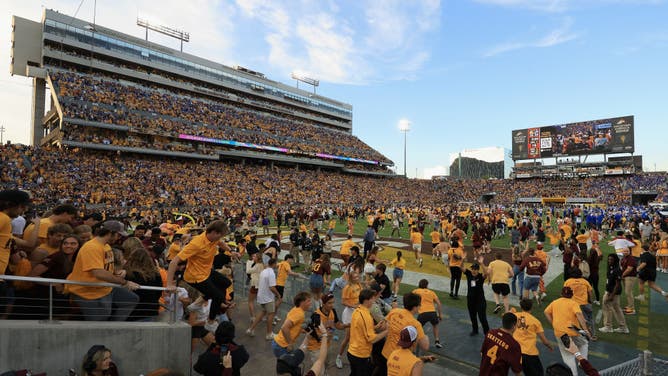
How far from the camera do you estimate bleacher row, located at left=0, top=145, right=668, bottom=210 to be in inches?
1218

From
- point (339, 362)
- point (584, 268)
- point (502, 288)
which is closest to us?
point (339, 362)

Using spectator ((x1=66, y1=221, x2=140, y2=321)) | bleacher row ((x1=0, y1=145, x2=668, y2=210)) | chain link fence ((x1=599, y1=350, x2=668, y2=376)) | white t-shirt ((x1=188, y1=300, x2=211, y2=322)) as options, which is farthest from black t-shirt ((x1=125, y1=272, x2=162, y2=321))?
bleacher row ((x1=0, y1=145, x2=668, y2=210))

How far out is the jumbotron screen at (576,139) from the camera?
59.4 meters

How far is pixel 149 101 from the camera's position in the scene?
4981 cm

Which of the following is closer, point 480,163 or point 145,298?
point 145,298

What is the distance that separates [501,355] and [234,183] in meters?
45.5

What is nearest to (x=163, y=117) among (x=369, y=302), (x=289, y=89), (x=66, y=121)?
(x=66, y=121)

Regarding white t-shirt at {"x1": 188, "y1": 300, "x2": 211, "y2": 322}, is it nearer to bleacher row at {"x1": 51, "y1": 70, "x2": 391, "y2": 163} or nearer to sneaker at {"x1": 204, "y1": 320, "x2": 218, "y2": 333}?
sneaker at {"x1": 204, "y1": 320, "x2": 218, "y2": 333}

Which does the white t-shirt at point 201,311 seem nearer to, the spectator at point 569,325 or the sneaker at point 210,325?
the sneaker at point 210,325

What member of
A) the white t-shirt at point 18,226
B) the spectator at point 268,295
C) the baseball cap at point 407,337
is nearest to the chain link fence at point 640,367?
the baseball cap at point 407,337

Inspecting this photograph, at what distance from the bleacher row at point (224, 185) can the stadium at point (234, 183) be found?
252mm

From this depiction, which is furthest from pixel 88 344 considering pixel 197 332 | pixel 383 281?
pixel 383 281

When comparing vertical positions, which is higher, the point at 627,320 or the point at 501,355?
the point at 501,355

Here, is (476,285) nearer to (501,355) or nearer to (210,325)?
(501,355)
